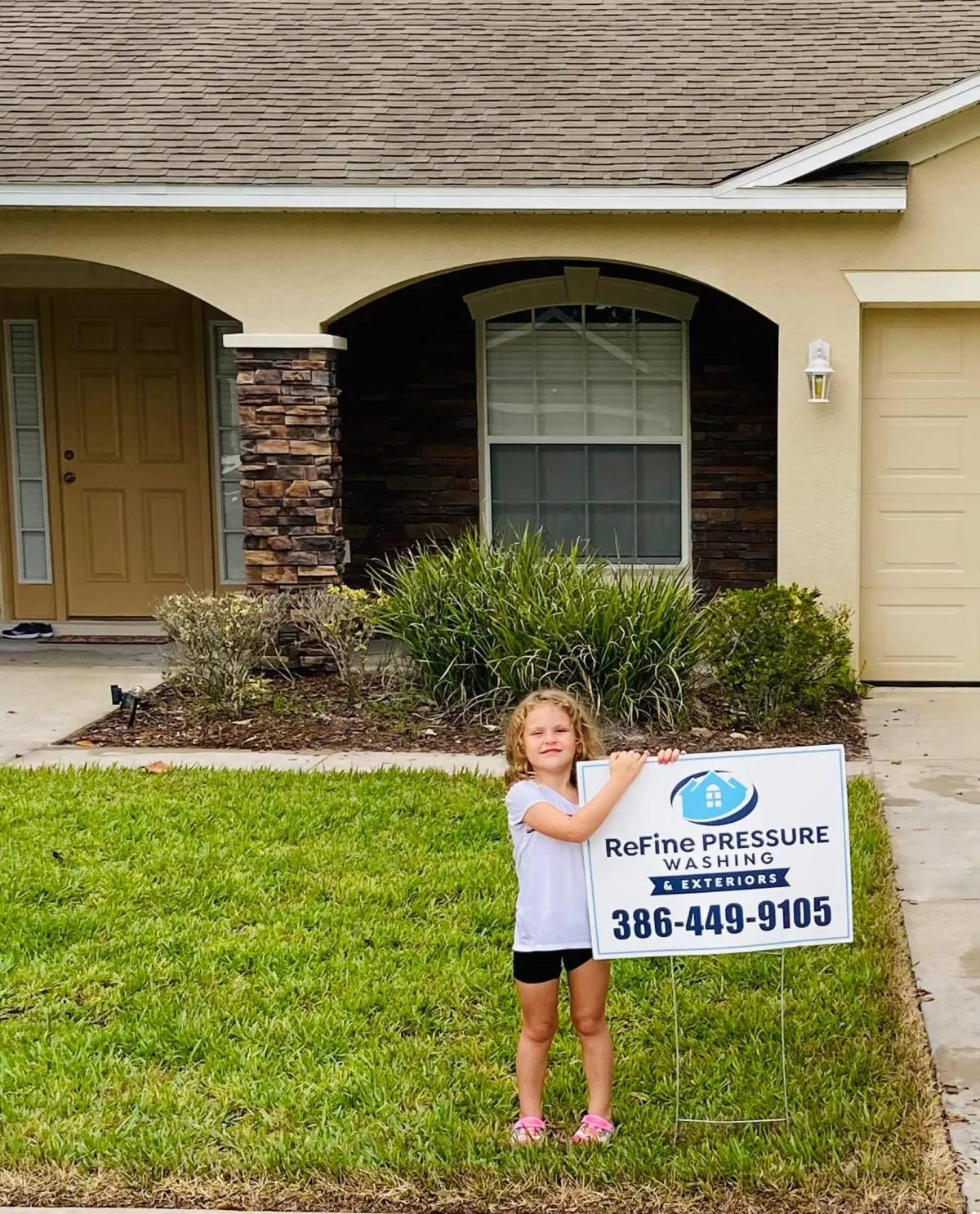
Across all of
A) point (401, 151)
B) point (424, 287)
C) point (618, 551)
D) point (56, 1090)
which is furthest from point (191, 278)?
point (56, 1090)

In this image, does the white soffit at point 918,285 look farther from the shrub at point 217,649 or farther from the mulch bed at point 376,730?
the shrub at point 217,649

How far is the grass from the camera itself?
3787mm

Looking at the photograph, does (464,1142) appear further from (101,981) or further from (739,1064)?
(101,981)

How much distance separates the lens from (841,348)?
9.44 meters

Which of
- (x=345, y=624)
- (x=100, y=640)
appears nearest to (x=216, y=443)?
(x=100, y=640)

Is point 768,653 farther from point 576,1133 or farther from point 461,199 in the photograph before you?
point 576,1133

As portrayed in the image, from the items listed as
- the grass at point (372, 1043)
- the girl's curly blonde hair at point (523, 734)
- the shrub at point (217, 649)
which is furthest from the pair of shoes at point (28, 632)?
the girl's curly blonde hair at point (523, 734)

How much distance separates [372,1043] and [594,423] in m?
7.59

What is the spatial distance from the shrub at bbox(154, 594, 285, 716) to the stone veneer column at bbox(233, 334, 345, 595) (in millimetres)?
780

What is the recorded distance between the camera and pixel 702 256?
9.47 metres

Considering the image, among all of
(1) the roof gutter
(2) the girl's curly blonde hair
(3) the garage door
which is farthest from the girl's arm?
(3) the garage door

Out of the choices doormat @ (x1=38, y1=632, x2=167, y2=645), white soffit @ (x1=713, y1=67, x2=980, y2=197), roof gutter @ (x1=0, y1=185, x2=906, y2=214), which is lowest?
doormat @ (x1=38, y1=632, x2=167, y2=645)

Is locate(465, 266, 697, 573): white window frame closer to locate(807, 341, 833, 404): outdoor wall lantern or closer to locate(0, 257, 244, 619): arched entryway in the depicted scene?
locate(0, 257, 244, 619): arched entryway

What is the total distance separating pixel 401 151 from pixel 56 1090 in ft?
22.9
